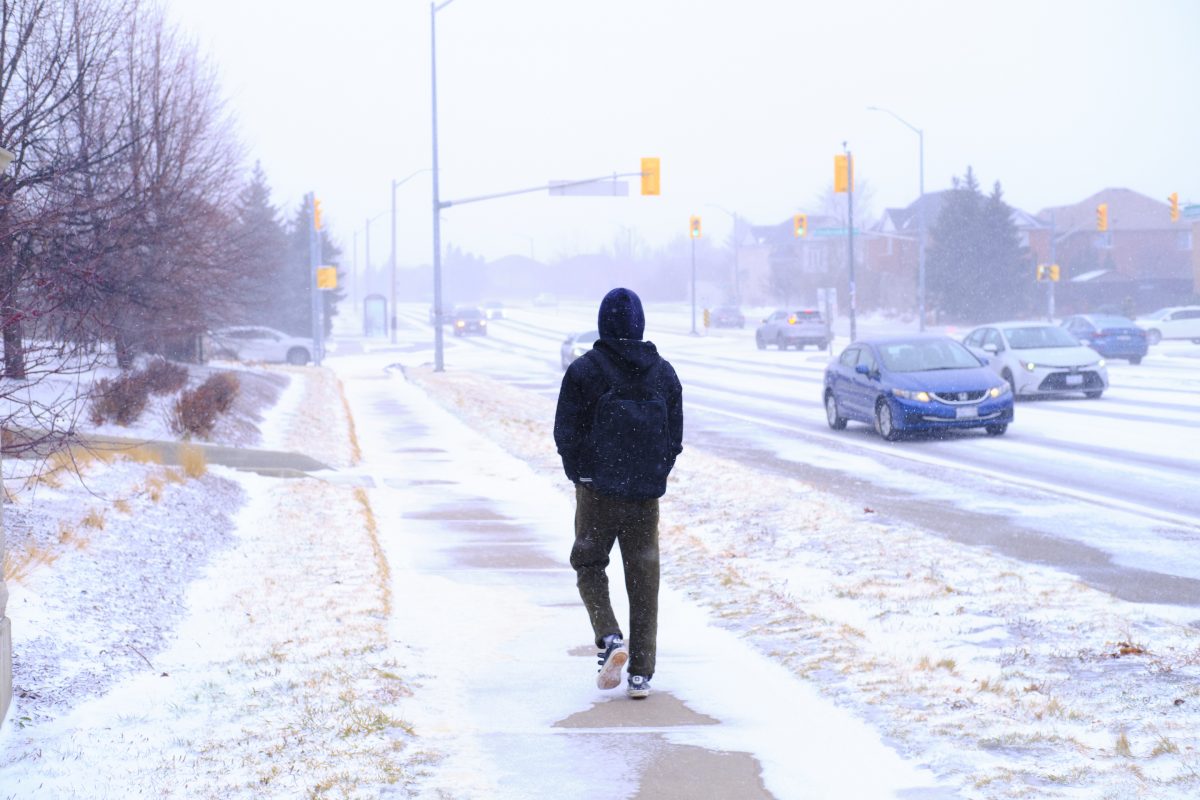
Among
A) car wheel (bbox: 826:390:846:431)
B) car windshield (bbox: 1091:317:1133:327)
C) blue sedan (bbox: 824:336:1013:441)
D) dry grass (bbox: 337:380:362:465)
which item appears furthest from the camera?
car windshield (bbox: 1091:317:1133:327)

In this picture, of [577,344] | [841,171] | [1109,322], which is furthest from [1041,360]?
[577,344]

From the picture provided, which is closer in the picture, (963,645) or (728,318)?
(963,645)

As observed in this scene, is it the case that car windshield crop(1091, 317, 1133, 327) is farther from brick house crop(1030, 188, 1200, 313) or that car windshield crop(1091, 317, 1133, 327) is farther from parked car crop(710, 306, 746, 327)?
parked car crop(710, 306, 746, 327)

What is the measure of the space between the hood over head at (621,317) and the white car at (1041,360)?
1987 cm

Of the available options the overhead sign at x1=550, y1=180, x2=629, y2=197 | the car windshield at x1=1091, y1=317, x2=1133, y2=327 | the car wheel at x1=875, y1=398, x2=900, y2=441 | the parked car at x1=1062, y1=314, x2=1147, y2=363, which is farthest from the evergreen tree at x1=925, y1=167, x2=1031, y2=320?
the car wheel at x1=875, y1=398, x2=900, y2=441

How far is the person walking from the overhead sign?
33.4 m

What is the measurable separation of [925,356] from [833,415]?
2000 millimetres

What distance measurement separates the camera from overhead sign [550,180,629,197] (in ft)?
130

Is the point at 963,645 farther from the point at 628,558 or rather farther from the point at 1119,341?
the point at 1119,341

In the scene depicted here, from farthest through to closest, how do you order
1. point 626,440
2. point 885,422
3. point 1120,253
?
point 1120,253
point 885,422
point 626,440

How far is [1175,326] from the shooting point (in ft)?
180

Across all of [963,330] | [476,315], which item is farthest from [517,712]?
[476,315]

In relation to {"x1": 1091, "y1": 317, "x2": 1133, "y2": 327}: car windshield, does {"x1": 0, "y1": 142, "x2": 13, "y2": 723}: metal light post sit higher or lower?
lower

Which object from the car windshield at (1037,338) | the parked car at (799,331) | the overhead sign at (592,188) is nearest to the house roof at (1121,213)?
the parked car at (799,331)
